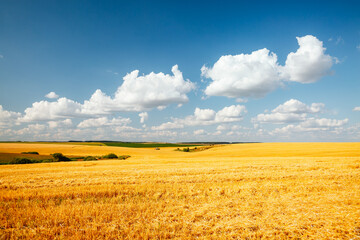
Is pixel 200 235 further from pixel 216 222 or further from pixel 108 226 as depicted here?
pixel 108 226

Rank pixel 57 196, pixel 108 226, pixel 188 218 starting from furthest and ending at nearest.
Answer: pixel 57 196 → pixel 188 218 → pixel 108 226

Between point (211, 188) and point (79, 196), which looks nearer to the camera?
point (79, 196)

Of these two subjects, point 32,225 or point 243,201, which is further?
point 243,201

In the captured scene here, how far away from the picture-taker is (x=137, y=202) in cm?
823

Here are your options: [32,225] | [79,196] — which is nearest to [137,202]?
[79,196]

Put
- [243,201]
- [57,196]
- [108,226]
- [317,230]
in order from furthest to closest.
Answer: [57,196], [243,201], [108,226], [317,230]

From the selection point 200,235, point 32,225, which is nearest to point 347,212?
point 200,235

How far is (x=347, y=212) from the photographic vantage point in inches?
256

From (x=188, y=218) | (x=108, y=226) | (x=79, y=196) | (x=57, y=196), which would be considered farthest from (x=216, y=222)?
(x=57, y=196)

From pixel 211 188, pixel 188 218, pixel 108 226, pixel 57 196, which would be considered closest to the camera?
pixel 108 226

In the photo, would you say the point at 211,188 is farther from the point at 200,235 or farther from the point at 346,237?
the point at 346,237

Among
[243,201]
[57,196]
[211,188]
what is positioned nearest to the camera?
[243,201]

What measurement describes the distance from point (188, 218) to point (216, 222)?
0.91m

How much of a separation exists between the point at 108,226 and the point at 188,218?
8.16ft
